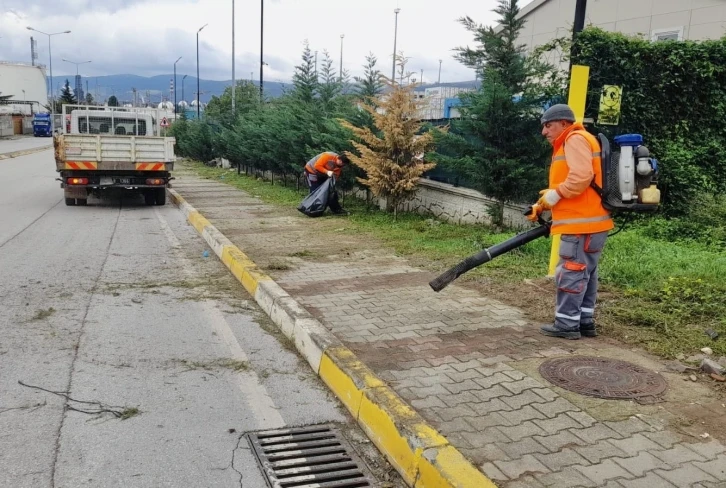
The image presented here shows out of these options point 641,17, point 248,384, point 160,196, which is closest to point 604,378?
point 248,384

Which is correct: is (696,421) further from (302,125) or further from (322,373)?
(302,125)

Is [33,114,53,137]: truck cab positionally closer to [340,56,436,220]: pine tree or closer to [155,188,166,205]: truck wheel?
[155,188,166,205]: truck wheel

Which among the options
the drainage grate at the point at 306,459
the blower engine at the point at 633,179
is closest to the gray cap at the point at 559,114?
the blower engine at the point at 633,179

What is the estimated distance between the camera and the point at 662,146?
9.44m

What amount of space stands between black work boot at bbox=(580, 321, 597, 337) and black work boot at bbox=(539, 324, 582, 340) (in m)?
0.10

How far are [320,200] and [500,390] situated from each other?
8.63 m

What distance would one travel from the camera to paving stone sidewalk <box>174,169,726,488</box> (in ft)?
10.5

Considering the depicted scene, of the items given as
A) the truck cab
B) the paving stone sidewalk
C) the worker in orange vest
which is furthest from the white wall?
the worker in orange vest

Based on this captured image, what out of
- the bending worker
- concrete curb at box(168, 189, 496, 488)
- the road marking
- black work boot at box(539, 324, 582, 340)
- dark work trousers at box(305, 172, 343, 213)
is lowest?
the road marking

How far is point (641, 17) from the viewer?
17.6 metres

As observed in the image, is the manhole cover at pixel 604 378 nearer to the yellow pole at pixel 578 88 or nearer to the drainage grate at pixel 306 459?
the drainage grate at pixel 306 459

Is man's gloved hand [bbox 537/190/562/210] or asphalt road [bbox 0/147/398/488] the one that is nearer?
asphalt road [bbox 0/147/398/488]

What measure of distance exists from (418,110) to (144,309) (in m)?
6.51

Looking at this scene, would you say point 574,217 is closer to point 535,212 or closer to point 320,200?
point 535,212
